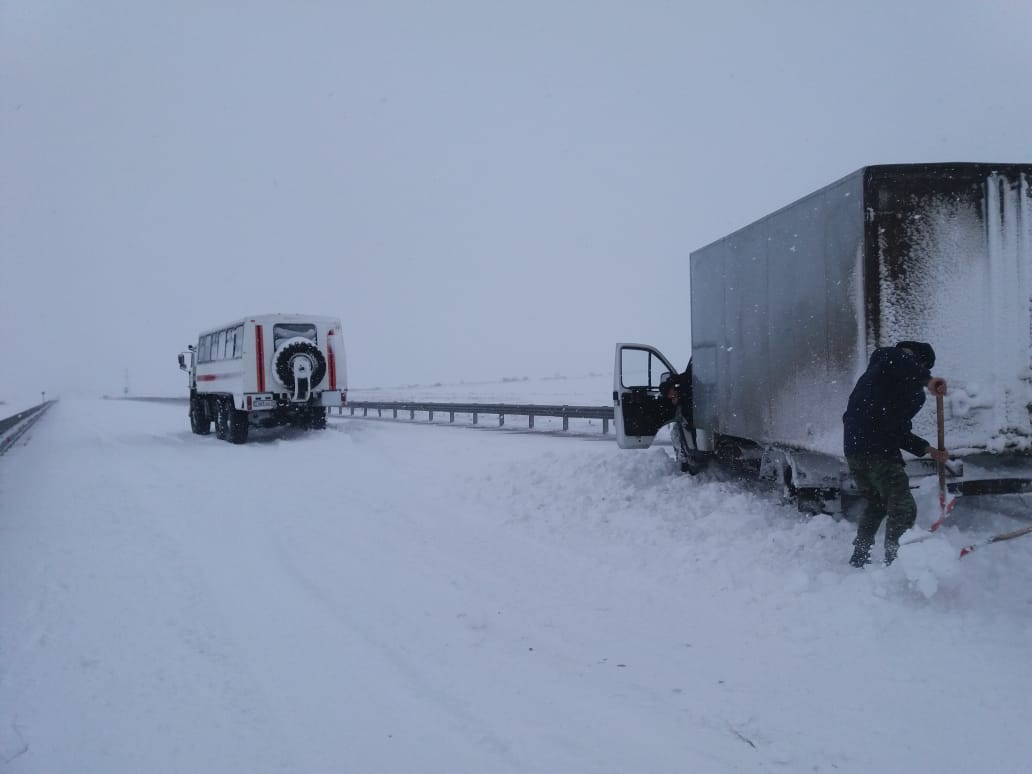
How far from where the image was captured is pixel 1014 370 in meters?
5.49

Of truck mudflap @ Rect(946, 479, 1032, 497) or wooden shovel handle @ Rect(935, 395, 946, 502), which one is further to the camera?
truck mudflap @ Rect(946, 479, 1032, 497)

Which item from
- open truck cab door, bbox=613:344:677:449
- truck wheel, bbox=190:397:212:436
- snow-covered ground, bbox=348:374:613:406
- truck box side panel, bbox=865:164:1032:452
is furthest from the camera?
snow-covered ground, bbox=348:374:613:406

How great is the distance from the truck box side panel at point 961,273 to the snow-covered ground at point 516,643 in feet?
4.47

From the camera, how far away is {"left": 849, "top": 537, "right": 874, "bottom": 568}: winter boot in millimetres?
5516

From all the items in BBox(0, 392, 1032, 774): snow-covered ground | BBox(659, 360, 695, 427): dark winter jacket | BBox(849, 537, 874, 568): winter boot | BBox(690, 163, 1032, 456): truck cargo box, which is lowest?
BBox(0, 392, 1032, 774): snow-covered ground

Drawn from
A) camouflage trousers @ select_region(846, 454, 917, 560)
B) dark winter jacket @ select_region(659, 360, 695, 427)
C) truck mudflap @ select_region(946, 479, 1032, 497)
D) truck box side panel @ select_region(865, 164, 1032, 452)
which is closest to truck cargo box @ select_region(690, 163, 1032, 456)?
truck box side panel @ select_region(865, 164, 1032, 452)

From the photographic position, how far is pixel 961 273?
5469 millimetres

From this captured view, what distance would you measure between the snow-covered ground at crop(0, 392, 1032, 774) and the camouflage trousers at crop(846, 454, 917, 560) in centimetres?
39

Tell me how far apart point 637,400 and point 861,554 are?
16.0ft

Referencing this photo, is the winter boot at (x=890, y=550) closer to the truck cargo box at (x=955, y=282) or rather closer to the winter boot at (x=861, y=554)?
the winter boot at (x=861, y=554)

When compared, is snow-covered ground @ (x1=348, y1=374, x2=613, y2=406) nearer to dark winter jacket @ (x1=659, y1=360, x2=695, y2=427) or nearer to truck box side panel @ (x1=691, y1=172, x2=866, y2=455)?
dark winter jacket @ (x1=659, y1=360, x2=695, y2=427)

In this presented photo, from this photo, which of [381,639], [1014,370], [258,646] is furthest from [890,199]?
[258,646]

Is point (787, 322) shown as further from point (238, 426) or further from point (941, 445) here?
point (238, 426)

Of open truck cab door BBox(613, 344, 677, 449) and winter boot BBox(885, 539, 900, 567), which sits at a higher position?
open truck cab door BBox(613, 344, 677, 449)
